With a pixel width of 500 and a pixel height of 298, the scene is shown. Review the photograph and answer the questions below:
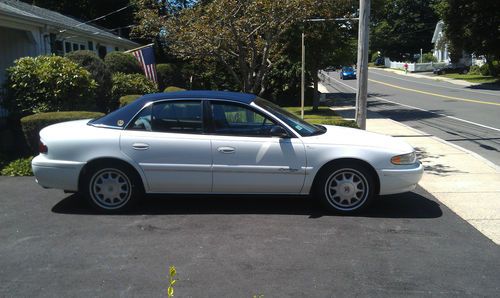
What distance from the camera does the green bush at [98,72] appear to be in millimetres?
13707

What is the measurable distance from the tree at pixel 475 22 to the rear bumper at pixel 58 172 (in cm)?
3923

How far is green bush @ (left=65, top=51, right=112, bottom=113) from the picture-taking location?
45.0ft

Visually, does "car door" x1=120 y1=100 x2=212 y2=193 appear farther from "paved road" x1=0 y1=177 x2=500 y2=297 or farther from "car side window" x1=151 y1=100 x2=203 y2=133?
"paved road" x1=0 y1=177 x2=500 y2=297

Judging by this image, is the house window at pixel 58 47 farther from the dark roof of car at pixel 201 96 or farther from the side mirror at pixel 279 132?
the side mirror at pixel 279 132

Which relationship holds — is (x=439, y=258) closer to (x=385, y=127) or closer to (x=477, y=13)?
(x=385, y=127)

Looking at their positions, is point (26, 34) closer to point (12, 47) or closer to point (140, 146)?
point (12, 47)

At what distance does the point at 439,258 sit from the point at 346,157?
1649mm

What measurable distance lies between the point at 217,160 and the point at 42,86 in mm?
6412

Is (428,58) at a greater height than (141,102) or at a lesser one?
lesser

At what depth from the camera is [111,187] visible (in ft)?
20.0

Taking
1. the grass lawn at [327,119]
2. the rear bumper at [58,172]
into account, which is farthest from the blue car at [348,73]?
the rear bumper at [58,172]

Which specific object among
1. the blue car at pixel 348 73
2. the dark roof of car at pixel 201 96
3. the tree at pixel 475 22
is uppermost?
the tree at pixel 475 22

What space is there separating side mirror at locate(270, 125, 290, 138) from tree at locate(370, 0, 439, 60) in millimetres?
90995

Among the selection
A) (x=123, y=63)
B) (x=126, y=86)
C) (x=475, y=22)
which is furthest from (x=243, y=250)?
(x=475, y=22)
